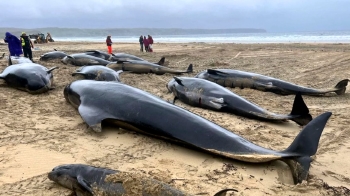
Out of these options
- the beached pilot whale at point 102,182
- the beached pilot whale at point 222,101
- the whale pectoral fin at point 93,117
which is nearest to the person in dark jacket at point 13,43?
the beached pilot whale at point 222,101

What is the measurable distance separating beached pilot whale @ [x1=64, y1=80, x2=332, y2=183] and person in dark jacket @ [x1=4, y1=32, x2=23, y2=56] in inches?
423

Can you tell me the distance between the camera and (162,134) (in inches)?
204

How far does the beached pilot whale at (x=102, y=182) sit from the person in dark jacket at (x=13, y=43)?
13.7 m

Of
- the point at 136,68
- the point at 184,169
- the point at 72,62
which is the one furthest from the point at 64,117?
the point at 72,62

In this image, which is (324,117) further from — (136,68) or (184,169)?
(136,68)

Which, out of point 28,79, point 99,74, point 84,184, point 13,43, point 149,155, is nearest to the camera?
point 84,184

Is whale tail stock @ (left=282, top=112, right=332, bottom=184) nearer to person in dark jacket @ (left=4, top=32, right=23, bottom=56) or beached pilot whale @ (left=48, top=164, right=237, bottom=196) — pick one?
beached pilot whale @ (left=48, top=164, right=237, bottom=196)

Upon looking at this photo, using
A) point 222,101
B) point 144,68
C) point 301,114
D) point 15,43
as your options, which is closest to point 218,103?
point 222,101

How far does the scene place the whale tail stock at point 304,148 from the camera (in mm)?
4199

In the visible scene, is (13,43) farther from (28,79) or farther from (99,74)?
(28,79)

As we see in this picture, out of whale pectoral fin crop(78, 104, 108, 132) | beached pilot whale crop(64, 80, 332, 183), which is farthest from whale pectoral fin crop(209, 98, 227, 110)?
whale pectoral fin crop(78, 104, 108, 132)

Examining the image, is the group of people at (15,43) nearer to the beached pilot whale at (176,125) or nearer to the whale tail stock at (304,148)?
the beached pilot whale at (176,125)

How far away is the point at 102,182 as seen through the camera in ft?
11.8

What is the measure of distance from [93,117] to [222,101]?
9.74 feet
